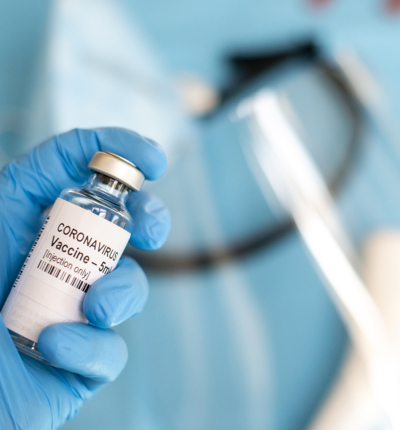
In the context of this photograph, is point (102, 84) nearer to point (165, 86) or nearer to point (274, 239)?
point (165, 86)

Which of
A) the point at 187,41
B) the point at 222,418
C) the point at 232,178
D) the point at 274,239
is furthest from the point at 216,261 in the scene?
the point at 187,41

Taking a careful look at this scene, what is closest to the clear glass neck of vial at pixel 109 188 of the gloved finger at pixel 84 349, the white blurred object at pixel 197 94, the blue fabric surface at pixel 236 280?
the gloved finger at pixel 84 349

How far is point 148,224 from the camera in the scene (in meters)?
0.60

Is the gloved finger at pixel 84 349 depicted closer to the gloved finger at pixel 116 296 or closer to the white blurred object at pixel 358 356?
the gloved finger at pixel 116 296

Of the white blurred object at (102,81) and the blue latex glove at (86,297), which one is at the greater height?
the white blurred object at (102,81)

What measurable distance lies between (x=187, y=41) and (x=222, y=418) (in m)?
1.40

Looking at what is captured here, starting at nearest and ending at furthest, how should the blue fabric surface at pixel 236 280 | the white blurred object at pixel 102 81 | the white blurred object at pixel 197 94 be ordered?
the blue fabric surface at pixel 236 280 < the white blurred object at pixel 102 81 < the white blurred object at pixel 197 94

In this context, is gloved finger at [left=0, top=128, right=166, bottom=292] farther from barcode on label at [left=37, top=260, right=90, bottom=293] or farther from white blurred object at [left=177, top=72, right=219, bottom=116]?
white blurred object at [left=177, top=72, right=219, bottom=116]

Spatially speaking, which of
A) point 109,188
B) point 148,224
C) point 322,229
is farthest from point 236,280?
point 109,188

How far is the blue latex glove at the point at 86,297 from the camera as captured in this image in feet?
1.59

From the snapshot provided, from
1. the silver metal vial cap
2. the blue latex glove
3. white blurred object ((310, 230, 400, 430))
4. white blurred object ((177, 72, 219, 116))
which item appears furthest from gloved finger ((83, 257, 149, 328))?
white blurred object ((177, 72, 219, 116))

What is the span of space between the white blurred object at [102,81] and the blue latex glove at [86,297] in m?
0.52

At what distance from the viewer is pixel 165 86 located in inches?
59.2

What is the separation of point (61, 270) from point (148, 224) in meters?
0.18
